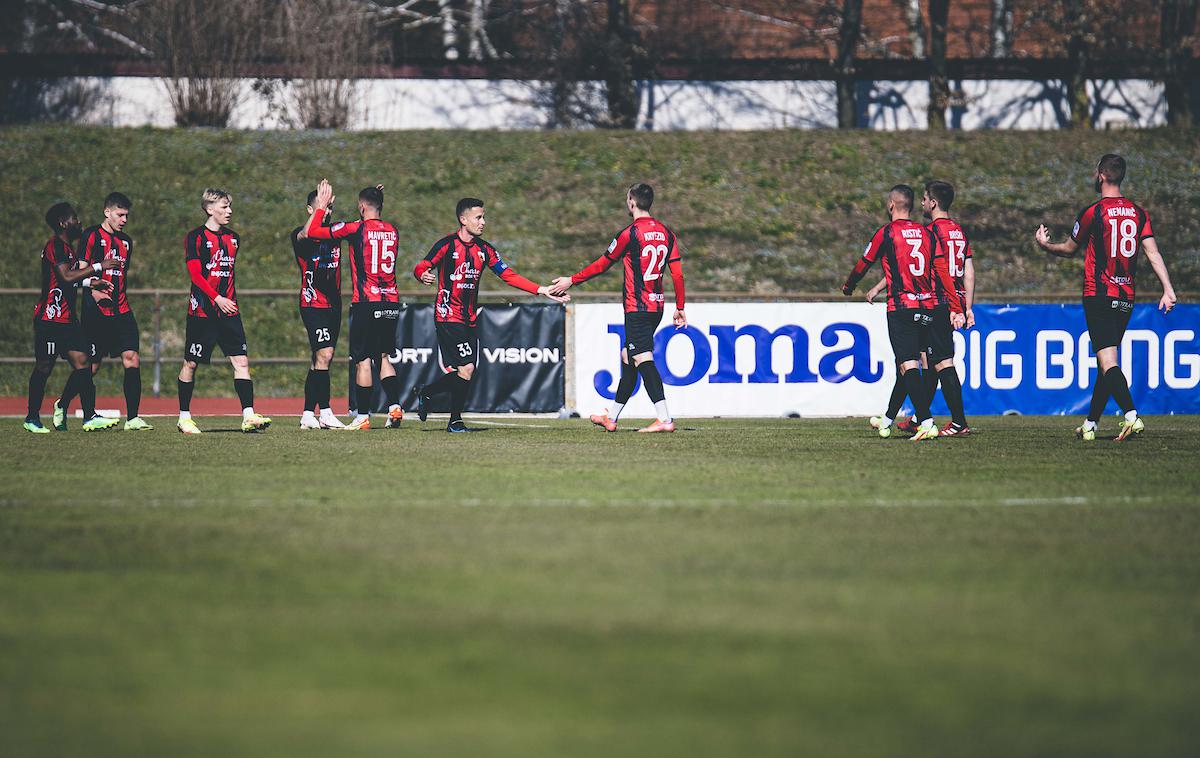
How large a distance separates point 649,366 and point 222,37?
24.7 meters

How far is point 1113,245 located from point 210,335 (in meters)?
7.74

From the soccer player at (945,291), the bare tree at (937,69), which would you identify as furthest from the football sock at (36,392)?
the bare tree at (937,69)

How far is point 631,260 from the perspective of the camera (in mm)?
13664

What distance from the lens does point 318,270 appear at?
14336mm

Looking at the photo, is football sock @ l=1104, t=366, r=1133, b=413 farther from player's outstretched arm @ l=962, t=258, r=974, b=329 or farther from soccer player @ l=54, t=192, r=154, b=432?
soccer player @ l=54, t=192, r=154, b=432

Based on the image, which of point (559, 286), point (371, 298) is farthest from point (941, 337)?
point (371, 298)

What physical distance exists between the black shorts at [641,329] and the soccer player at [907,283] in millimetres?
1772

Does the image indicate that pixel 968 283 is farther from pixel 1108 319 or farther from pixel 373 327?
pixel 373 327

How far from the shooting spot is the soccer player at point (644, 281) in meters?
13.6

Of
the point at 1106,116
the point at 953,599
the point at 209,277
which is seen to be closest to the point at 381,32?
the point at 1106,116

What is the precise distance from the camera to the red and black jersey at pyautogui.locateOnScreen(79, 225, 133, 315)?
45.4 feet

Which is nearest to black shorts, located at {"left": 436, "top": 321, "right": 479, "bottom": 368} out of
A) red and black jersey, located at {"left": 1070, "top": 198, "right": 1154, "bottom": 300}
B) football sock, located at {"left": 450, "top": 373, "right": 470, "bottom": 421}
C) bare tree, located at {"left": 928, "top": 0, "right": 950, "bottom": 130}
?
football sock, located at {"left": 450, "top": 373, "right": 470, "bottom": 421}

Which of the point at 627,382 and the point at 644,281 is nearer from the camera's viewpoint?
the point at 644,281

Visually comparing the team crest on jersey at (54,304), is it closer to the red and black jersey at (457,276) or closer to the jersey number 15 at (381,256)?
the jersey number 15 at (381,256)
